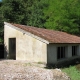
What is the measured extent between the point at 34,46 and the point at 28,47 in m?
0.88

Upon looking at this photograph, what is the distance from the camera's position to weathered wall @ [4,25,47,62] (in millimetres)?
19562

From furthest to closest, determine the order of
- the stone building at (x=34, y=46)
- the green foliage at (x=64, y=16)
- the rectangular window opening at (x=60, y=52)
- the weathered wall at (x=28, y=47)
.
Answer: the green foliage at (x=64, y=16)
the rectangular window opening at (x=60, y=52)
the weathered wall at (x=28, y=47)
the stone building at (x=34, y=46)

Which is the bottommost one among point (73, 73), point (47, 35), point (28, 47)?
point (73, 73)

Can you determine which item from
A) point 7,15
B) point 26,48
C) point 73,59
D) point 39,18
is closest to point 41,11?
point 39,18

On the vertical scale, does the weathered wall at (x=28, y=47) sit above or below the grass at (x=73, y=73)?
above

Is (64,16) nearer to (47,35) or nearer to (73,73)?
(47,35)

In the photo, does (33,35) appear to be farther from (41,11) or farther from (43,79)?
(41,11)

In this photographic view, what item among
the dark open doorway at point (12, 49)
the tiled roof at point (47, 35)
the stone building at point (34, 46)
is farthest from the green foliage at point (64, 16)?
the dark open doorway at point (12, 49)

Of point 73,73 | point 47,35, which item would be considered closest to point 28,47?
point 47,35

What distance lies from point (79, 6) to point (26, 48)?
19.5 meters

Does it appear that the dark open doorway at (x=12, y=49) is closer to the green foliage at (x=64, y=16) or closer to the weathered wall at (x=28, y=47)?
the weathered wall at (x=28, y=47)

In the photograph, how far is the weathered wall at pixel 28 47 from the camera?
1956cm

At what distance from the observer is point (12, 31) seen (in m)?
22.6

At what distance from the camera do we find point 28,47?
20938 mm
